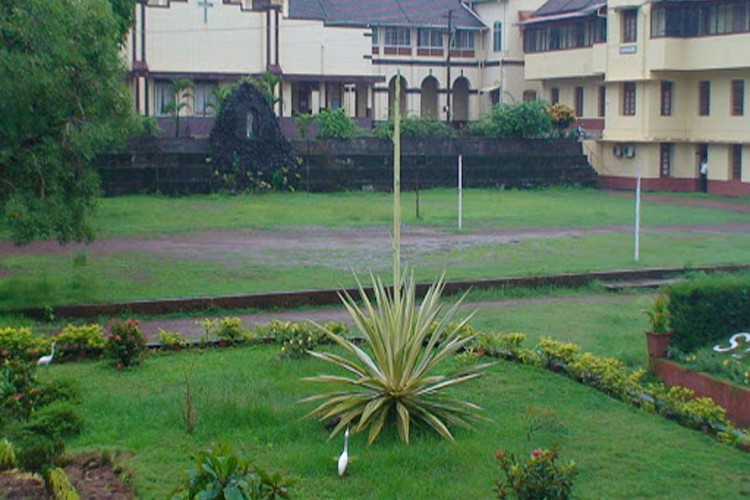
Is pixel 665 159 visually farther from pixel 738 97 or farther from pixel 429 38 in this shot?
pixel 429 38

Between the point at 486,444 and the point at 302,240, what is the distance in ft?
54.2

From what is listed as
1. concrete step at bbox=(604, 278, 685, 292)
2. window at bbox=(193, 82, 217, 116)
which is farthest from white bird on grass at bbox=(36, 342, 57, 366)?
window at bbox=(193, 82, 217, 116)

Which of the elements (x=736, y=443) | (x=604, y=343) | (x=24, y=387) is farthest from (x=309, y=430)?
(x=604, y=343)

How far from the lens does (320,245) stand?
24844 millimetres

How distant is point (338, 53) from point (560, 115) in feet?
33.8

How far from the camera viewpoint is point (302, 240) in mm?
25812

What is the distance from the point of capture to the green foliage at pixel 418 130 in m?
41.2

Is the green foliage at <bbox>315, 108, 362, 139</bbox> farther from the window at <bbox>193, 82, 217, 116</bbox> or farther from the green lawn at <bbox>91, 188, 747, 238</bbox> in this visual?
the window at <bbox>193, 82, 217, 116</bbox>

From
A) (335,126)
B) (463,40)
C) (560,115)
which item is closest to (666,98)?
(560,115)

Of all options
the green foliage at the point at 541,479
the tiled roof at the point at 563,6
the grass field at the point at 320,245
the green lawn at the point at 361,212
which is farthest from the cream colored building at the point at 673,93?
the green foliage at the point at 541,479

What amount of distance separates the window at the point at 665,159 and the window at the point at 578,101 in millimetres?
7203

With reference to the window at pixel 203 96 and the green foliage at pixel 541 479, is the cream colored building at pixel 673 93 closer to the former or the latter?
the window at pixel 203 96

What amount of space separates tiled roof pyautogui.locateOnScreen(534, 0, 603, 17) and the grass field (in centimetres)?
1460

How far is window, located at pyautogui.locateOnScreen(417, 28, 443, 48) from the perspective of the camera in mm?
57344
